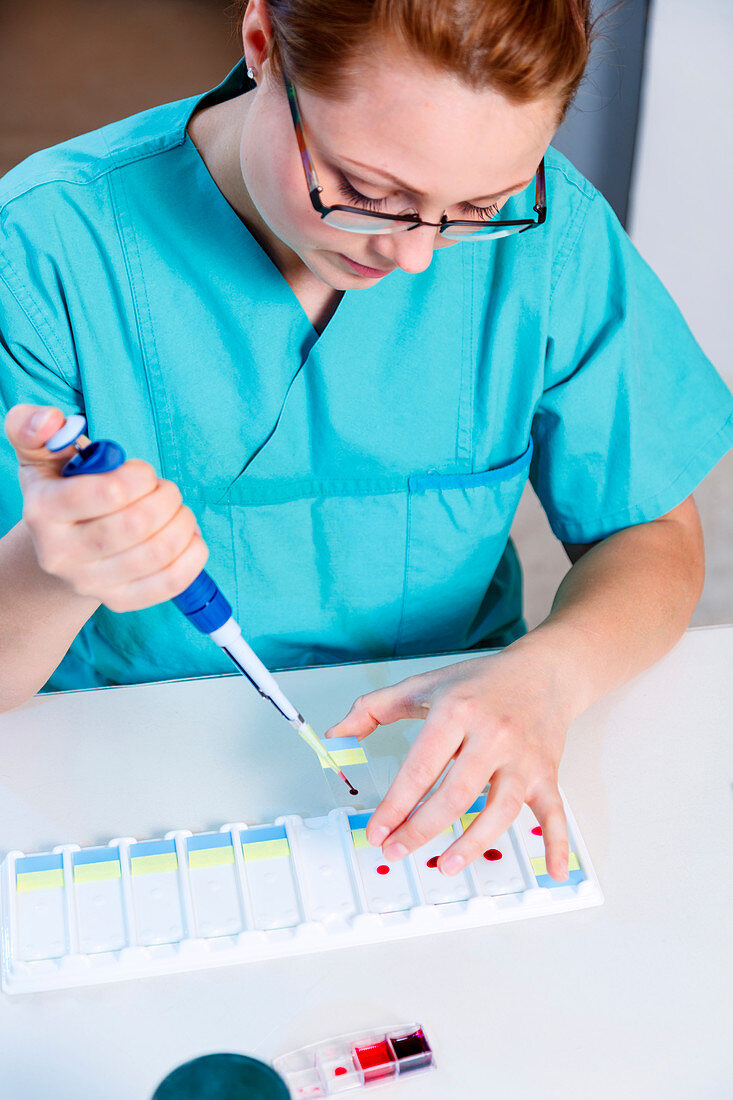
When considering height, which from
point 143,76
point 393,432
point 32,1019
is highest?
point 143,76

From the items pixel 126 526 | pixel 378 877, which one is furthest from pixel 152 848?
pixel 126 526

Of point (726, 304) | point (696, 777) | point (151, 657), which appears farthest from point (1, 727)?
point (726, 304)

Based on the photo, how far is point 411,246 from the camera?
731 millimetres

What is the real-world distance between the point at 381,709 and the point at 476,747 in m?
0.09

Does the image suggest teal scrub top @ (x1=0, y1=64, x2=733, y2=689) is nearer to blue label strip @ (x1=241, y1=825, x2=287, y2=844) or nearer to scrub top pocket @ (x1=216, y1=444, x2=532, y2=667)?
scrub top pocket @ (x1=216, y1=444, x2=532, y2=667)

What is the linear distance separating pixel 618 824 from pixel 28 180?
2.28ft

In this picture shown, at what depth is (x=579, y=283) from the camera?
3.10ft

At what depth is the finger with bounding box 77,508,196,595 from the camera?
0.60 m

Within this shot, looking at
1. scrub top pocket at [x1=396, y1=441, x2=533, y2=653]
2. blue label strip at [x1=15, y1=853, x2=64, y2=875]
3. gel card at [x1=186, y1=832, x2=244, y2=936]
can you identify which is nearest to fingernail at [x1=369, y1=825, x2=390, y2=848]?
gel card at [x1=186, y1=832, x2=244, y2=936]

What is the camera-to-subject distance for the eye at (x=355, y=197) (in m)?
0.70

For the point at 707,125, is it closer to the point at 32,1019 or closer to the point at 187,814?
the point at 187,814

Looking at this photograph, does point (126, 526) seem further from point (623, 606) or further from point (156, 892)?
point (623, 606)

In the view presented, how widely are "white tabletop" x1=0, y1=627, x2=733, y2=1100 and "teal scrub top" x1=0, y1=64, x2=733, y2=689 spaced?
12 cm

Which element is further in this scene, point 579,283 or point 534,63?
point 579,283
